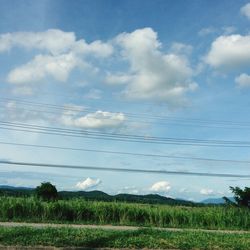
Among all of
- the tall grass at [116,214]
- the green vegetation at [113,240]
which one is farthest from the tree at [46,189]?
the green vegetation at [113,240]

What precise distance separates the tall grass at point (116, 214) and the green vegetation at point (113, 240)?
9898 mm

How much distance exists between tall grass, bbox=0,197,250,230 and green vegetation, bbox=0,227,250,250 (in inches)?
390

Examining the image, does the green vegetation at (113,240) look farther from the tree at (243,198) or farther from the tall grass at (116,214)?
the tree at (243,198)

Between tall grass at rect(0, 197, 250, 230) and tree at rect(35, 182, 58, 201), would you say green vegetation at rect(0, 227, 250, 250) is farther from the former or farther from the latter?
tree at rect(35, 182, 58, 201)

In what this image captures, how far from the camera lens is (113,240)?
13336 mm

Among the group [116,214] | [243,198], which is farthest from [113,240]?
[243,198]

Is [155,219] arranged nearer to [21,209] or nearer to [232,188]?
[21,209]

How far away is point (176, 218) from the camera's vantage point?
25750 mm

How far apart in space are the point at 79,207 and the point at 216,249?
13.5 meters

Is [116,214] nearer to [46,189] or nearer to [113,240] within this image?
[46,189]

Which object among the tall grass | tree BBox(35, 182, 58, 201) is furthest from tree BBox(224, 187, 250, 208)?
tree BBox(35, 182, 58, 201)

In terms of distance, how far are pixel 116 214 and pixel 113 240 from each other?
1284 cm

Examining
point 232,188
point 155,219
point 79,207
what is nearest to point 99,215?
point 79,207

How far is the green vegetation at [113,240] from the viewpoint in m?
12.7
